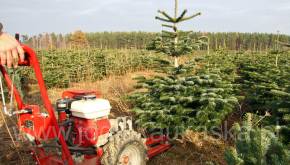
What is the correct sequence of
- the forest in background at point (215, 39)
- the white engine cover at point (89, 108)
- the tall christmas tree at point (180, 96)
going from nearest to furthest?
the white engine cover at point (89, 108) < the tall christmas tree at point (180, 96) < the forest in background at point (215, 39)

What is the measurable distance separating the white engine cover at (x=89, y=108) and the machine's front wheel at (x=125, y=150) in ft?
1.27

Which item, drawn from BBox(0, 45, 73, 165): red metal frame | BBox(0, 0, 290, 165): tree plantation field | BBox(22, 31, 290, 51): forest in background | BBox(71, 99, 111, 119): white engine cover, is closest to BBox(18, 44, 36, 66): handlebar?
BBox(0, 45, 73, 165): red metal frame

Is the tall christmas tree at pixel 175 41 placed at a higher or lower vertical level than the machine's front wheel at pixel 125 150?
higher

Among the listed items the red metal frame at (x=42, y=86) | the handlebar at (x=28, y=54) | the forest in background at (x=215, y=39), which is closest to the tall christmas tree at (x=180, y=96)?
the red metal frame at (x=42, y=86)

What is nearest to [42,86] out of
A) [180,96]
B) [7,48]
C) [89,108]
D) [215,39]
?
[89,108]

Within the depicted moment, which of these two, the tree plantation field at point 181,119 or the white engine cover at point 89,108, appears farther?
the white engine cover at point 89,108

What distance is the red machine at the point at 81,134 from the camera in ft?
12.1

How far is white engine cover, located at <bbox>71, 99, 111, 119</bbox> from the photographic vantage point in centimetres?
388

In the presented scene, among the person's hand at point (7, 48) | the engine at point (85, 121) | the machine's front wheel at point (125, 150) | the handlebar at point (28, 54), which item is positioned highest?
the person's hand at point (7, 48)

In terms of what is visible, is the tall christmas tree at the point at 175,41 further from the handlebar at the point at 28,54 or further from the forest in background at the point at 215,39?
the forest in background at the point at 215,39

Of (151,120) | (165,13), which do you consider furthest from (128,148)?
(165,13)

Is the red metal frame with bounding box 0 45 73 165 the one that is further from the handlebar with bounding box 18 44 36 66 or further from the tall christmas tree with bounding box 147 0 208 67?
the tall christmas tree with bounding box 147 0 208 67

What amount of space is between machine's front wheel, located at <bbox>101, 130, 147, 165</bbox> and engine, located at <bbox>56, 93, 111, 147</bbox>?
25 centimetres

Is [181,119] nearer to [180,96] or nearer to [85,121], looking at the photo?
[180,96]
